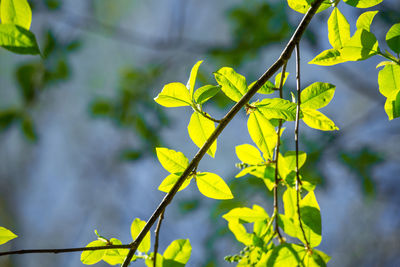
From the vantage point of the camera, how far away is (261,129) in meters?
0.37

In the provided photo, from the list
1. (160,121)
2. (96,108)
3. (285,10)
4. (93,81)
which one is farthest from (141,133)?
(285,10)

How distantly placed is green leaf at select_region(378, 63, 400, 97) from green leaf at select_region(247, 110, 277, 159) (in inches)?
4.7

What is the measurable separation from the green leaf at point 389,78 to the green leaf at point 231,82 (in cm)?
14

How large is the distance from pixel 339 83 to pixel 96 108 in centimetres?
107

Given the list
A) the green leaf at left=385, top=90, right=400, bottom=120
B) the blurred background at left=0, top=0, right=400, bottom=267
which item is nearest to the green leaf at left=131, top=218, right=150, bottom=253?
the green leaf at left=385, top=90, right=400, bottom=120

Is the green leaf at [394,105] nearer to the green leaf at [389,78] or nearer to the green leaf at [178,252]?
the green leaf at [389,78]

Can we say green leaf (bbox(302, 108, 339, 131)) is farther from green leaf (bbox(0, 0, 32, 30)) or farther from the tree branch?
green leaf (bbox(0, 0, 32, 30))

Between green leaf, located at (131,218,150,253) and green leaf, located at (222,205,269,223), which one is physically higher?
green leaf, located at (131,218,150,253)

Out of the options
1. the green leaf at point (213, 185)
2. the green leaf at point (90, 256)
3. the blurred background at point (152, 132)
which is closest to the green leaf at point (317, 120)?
the green leaf at point (213, 185)

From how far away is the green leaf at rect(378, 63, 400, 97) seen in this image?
358mm

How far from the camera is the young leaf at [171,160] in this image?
368 mm

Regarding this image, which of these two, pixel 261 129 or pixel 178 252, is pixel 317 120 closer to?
pixel 261 129

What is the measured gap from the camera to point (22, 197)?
1798 mm

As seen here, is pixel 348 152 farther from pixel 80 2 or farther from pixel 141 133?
pixel 80 2
